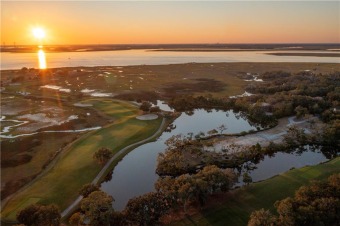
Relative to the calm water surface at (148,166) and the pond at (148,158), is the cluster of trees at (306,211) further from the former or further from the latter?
the pond at (148,158)

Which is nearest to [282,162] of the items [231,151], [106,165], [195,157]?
[231,151]

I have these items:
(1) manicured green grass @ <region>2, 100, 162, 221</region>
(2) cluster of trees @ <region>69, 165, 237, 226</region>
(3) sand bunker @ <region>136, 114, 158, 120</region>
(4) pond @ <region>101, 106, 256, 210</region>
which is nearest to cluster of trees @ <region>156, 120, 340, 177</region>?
(4) pond @ <region>101, 106, 256, 210</region>

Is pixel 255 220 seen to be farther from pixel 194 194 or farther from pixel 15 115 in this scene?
pixel 15 115

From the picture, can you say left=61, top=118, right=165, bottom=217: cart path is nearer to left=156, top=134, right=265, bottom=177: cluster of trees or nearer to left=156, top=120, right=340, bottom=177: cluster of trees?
left=156, top=120, right=340, bottom=177: cluster of trees

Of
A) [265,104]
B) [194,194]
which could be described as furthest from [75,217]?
[265,104]

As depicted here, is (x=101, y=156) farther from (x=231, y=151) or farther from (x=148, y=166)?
(x=231, y=151)
